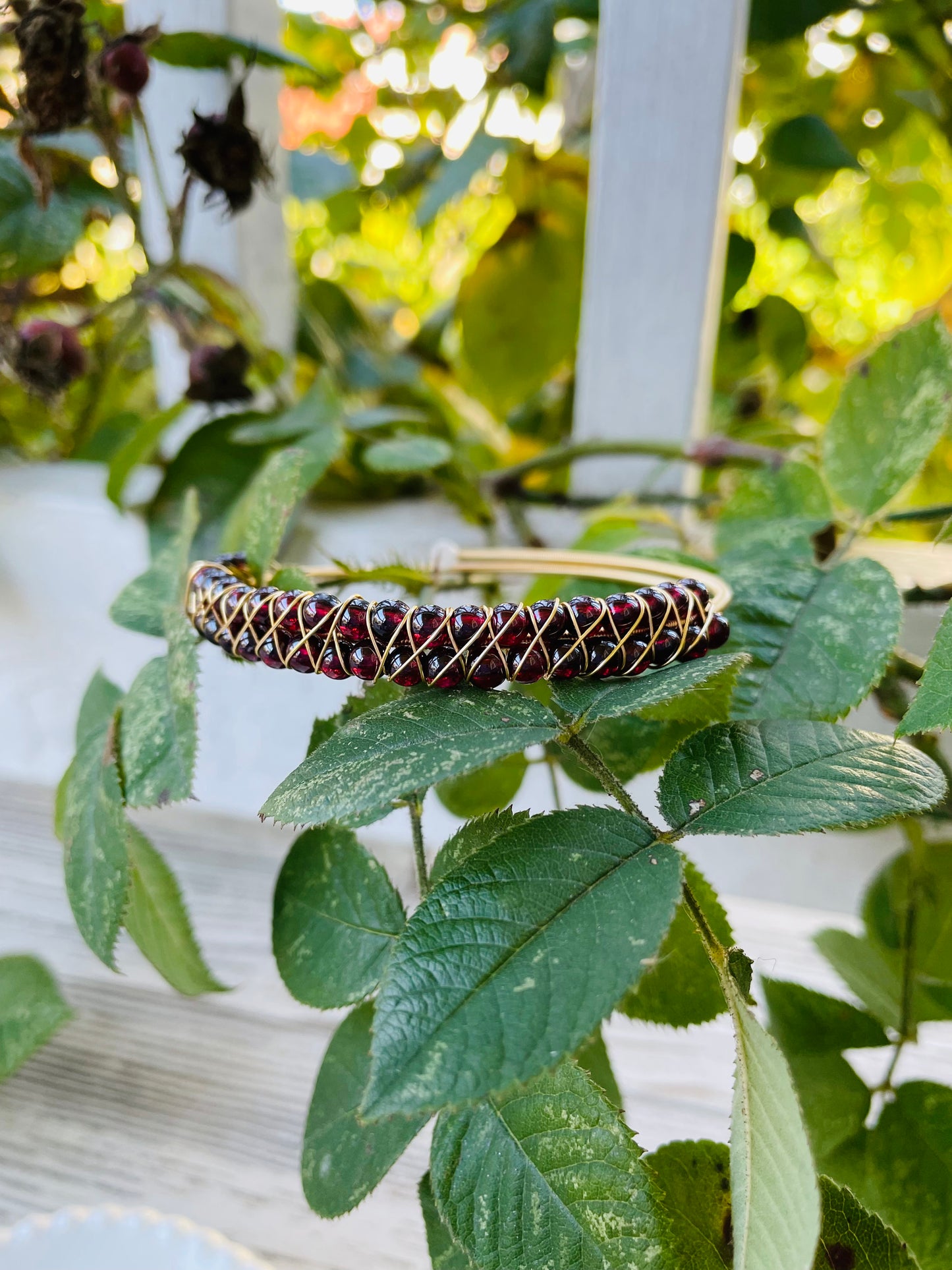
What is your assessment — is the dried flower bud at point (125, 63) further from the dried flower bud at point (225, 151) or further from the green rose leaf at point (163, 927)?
the green rose leaf at point (163, 927)

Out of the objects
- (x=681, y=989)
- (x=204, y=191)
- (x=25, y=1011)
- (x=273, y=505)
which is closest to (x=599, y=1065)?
(x=681, y=989)

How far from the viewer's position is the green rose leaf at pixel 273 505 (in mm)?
233

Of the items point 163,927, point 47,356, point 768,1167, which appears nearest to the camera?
point 768,1167

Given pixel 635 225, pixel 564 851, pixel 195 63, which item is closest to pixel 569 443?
pixel 635 225

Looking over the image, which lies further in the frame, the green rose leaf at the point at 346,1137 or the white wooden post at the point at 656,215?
the white wooden post at the point at 656,215

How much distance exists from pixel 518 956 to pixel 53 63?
0.91ft

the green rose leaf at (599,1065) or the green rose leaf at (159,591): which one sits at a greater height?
the green rose leaf at (159,591)

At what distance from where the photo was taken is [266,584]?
A: 0.24 metres

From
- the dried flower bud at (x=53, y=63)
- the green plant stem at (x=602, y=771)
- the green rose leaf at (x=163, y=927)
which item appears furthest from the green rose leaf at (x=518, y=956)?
the dried flower bud at (x=53, y=63)

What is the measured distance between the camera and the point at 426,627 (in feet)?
0.61

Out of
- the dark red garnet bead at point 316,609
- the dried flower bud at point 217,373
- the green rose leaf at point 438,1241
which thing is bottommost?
the green rose leaf at point 438,1241

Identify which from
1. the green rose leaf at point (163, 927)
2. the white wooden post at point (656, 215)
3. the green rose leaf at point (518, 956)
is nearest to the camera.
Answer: the green rose leaf at point (518, 956)

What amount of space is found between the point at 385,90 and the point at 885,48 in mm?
335

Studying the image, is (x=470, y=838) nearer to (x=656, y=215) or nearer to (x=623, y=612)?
(x=623, y=612)
